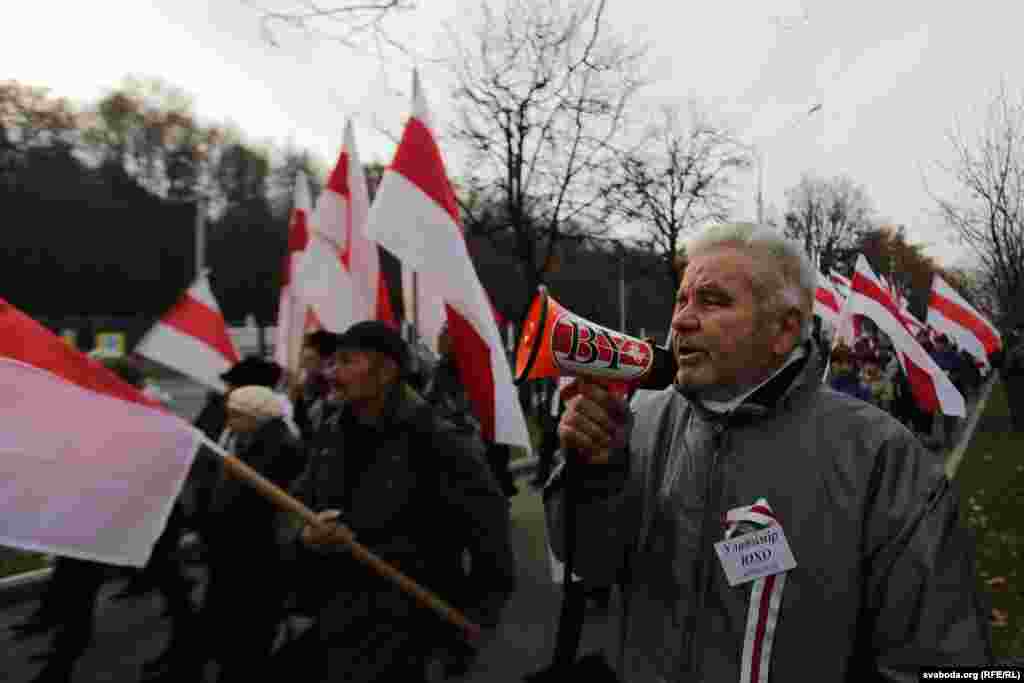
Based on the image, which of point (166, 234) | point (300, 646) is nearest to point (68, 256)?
point (166, 234)

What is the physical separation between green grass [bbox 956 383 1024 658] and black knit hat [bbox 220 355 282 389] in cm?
376

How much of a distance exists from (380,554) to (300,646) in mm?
1760

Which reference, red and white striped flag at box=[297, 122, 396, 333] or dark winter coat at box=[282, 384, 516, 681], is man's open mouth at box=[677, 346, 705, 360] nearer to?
dark winter coat at box=[282, 384, 516, 681]

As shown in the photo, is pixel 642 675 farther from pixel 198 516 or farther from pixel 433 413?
pixel 198 516

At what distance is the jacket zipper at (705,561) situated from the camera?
164 centimetres

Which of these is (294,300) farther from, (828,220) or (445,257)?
(828,220)

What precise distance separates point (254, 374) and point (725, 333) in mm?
3750

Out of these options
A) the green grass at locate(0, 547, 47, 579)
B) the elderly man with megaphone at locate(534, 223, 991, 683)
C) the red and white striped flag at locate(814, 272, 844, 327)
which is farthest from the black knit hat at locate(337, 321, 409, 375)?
the red and white striped flag at locate(814, 272, 844, 327)

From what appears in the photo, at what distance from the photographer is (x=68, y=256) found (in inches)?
1319

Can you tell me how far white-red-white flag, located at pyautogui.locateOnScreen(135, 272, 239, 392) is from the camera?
5555 mm

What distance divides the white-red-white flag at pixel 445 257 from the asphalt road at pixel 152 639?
119 cm

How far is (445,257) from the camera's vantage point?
4289mm

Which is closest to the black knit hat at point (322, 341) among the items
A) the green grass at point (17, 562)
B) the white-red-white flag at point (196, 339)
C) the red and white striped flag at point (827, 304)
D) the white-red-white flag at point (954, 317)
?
the white-red-white flag at point (196, 339)

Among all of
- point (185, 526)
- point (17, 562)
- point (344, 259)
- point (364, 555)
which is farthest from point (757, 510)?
point (17, 562)
